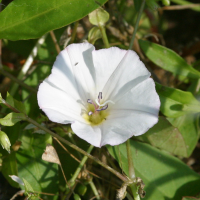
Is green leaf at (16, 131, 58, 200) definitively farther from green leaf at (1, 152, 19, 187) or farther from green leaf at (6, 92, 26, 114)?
green leaf at (6, 92, 26, 114)

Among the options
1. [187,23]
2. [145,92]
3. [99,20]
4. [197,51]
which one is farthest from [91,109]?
[187,23]

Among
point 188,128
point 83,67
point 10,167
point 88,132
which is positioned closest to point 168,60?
point 188,128

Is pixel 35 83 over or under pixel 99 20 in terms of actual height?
under

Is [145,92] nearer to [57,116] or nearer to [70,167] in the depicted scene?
[57,116]

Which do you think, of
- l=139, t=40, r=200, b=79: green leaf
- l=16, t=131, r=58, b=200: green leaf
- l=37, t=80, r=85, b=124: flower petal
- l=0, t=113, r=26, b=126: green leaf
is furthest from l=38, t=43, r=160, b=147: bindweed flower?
l=139, t=40, r=200, b=79: green leaf

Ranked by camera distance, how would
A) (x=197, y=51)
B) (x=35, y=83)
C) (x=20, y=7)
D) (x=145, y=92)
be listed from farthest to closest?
(x=197, y=51) < (x=35, y=83) < (x=20, y=7) < (x=145, y=92)

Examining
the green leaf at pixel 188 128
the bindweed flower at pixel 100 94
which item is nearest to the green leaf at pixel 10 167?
the bindweed flower at pixel 100 94

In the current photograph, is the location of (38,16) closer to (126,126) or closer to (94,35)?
(94,35)

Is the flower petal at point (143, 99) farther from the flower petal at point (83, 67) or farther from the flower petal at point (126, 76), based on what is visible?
the flower petal at point (83, 67)
